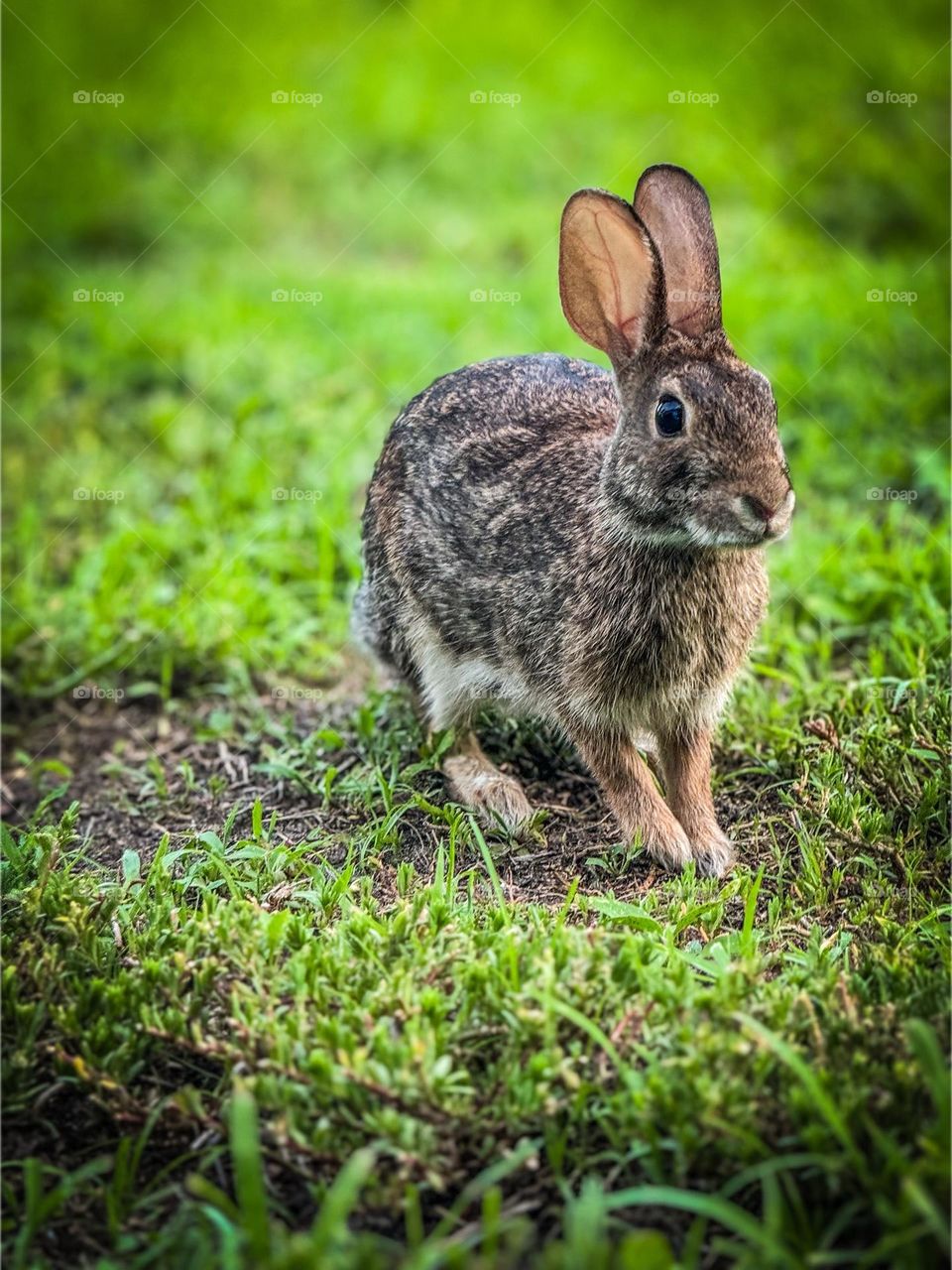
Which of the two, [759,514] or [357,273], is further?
[357,273]

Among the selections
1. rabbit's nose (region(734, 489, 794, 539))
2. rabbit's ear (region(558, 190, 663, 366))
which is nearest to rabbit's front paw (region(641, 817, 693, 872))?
rabbit's nose (region(734, 489, 794, 539))

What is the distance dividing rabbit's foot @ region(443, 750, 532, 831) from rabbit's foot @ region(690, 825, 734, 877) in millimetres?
511

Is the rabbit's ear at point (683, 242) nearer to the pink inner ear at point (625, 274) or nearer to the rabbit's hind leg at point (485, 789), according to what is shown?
the pink inner ear at point (625, 274)

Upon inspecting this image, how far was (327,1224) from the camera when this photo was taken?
2.23 metres

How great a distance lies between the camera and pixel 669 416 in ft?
11.3

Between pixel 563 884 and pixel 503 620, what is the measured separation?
867 millimetres

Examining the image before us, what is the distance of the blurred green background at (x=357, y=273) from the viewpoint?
5.66 meters

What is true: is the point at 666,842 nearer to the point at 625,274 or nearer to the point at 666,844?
the point at 666,844

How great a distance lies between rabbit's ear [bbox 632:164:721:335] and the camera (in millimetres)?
3564

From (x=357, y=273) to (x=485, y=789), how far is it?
5839 mm

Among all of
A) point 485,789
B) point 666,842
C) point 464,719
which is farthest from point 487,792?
point 666,842

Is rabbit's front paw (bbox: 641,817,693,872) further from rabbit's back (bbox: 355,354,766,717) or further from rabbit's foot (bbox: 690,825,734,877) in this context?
rabbit's back (bbox: 355,354,766,717)

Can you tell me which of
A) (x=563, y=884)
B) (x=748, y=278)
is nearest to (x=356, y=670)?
(x=563, y=884)

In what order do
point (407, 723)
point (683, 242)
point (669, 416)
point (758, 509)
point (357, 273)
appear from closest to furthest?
point (758, 509)
point (669, 416)
point (683, 242)
point (407, 723)
point (357, 273)
